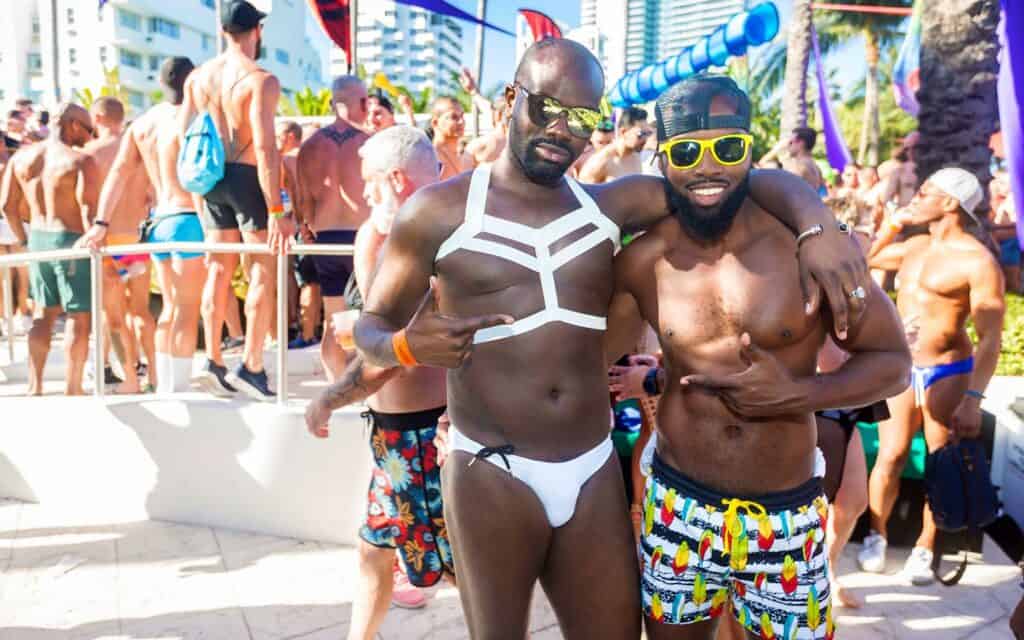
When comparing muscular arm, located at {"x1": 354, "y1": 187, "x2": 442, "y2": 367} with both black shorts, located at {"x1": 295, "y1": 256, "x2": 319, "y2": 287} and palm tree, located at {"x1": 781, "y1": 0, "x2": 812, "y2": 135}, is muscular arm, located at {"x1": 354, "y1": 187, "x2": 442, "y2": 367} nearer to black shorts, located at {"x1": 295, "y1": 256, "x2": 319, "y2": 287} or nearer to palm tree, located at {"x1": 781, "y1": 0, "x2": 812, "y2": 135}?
black shorts, located at {"x1": 295, "y1": 256, "x2": 319, "y2": 287}

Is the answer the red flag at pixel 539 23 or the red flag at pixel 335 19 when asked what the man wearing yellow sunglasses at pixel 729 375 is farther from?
the red flag at pixel 335 19

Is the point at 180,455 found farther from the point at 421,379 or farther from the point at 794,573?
the point at 794,573

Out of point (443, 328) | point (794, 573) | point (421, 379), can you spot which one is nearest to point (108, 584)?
point (421, 379)

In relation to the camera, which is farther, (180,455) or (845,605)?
(180,455)

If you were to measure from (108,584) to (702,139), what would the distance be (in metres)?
3.58

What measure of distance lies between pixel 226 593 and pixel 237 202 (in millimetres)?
2290

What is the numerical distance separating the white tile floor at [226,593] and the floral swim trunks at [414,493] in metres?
0.82

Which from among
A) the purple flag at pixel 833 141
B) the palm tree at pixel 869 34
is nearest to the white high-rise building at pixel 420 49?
the palm tree at pixel 869 34

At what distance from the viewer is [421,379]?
2986mm

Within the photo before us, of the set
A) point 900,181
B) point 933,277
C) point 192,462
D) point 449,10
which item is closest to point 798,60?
point 900,181

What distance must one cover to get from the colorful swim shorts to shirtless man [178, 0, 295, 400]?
122 inches

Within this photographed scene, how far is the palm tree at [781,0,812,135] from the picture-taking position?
15.5 m

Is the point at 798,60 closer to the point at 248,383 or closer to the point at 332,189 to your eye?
the point at 332,189

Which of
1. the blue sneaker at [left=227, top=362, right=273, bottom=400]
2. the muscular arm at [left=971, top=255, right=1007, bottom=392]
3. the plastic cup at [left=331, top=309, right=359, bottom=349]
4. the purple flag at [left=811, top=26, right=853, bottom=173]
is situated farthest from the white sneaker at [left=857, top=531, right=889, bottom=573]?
the purple flag at [left=811, top=26, right=853, bottom=173]
